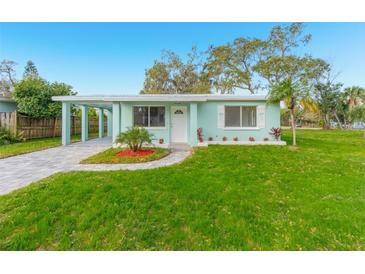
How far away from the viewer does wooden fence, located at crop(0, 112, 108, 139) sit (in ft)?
38.0

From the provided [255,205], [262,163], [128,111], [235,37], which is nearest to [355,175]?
[262,163]

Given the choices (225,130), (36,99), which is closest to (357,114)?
(225,130)

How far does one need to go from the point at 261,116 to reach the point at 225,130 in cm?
221

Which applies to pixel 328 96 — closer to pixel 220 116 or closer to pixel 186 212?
pixel 220 116

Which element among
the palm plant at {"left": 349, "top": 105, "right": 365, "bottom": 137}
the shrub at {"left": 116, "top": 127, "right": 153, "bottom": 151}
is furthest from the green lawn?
the palm plant at {"left": 349, "top": 105, "right": 365, "bottom": 137}

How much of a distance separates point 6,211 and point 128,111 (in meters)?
7.56

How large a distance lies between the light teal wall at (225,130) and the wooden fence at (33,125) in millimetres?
11293

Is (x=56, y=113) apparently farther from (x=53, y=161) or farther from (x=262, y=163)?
(x=262, y=163)

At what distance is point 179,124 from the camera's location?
1098 centimetres

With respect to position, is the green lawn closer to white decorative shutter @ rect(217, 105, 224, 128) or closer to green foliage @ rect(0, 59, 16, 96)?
white decorative shutter @ rect(217, 105, 224, 128)

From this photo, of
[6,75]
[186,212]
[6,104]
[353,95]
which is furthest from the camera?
[6,75]

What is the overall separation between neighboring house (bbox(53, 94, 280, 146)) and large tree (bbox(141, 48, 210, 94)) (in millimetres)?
13102
